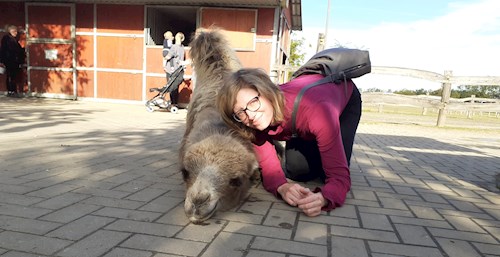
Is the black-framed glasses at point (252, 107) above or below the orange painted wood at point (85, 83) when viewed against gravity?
above

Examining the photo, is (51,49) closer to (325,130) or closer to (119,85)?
(119,85)

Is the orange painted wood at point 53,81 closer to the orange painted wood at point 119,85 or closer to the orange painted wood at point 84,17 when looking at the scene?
the orange painted wood at point 119,85

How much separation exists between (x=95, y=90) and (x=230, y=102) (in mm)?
12192

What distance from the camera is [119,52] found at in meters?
12.8

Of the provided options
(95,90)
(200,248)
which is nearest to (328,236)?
(200,248)

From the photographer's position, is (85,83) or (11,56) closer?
(11,56)

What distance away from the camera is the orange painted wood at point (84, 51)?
12.9 metres

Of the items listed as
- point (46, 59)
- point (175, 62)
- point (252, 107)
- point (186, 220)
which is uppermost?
point (175, 62)

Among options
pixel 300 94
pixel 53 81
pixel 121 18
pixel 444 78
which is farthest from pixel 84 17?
pixel 444 78

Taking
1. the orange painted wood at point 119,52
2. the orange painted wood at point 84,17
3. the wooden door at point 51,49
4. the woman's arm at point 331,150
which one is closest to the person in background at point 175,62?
the orange painted wood at point 119,52

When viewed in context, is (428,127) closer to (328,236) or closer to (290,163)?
(290,163)

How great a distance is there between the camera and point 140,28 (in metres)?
12.5

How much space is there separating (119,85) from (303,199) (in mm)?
11880

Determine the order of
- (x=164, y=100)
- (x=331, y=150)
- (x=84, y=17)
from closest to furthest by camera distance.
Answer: (x=331, y=150) → (x=164, y=100) → (x=84, y=17)
